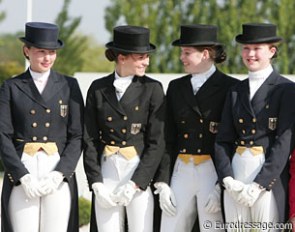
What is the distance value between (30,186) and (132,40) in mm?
1279

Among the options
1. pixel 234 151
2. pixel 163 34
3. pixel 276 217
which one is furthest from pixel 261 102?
pixel 163 34

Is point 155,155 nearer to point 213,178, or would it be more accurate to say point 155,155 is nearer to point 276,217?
point 213,178

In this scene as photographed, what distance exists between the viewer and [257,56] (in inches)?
228

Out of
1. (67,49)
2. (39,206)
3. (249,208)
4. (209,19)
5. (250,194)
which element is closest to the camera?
(250,194)

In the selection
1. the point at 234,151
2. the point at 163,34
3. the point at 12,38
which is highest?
the point at 234,151

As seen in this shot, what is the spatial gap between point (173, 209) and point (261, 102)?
A: 0.98 metres

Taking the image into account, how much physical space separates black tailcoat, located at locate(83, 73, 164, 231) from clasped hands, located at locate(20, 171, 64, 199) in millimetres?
251

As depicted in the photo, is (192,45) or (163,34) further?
(163,34)

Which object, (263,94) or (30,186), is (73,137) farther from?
(263,94)

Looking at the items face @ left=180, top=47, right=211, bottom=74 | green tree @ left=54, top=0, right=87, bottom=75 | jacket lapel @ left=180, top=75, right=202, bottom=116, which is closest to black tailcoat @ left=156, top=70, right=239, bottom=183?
jacket lapel @ left=180, top=75, right=202, bottom=116

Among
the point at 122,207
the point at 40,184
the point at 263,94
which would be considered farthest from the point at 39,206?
the point at 263,94

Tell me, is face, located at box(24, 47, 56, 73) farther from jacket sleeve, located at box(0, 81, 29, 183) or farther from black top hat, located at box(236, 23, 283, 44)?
black top hat, located at box(236, 23, 283, 44)

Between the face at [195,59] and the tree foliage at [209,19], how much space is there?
11010 millimetres

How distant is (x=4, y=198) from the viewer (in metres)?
6.00
